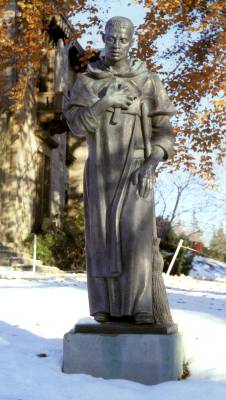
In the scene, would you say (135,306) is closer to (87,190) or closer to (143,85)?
(87,190)

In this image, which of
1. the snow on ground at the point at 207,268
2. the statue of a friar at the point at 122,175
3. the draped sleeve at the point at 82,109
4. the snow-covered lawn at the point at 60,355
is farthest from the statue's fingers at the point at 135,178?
the snow on ground at the point at 207,268

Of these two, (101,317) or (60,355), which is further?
(60,355)

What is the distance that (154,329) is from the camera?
5012mm

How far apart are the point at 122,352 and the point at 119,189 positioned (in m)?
Answer: 1.28

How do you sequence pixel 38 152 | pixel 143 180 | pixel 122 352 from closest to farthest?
1. pixel 122 352
2. pixel 143 180
3. pixel 38 152

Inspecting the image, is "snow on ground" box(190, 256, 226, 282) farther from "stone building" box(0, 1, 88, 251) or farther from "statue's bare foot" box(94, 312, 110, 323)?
"statue's bare foot" box(94, 312, 110, 323)

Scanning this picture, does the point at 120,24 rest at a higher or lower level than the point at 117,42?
higher

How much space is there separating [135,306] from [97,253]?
1.71 feet

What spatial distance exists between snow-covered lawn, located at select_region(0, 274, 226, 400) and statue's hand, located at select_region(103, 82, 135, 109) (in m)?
2.18

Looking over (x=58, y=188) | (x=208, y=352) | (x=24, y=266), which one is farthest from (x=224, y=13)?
(x=208, y=352)

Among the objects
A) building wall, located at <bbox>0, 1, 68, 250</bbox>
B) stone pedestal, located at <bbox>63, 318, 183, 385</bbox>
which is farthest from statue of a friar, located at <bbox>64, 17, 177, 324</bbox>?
building wall, located at <bbox>0, 1, 68, 250</bbox>

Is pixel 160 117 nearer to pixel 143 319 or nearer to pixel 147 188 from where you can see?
pixel 147 188

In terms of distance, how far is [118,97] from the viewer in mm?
5230

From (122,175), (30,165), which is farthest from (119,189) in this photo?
(30,165)
